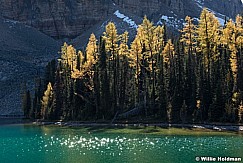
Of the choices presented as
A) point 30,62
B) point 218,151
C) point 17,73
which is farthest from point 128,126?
point 30,62

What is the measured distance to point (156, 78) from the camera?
2928 inches

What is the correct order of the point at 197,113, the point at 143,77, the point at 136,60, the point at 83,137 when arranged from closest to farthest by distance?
the point at 83,137, the point at 197,113, the point at 136,60, the point at 143,77

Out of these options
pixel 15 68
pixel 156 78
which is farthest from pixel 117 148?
pixel 15 68

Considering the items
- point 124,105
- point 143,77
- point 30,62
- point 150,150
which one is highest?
point 30,62

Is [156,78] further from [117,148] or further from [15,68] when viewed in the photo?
[15,68]

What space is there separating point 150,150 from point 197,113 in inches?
980

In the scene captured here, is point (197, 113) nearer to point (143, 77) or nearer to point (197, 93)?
point (197, 93)

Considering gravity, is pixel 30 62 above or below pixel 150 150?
above

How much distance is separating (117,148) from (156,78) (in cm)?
3293

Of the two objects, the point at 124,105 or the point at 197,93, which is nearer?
the point at 197,93

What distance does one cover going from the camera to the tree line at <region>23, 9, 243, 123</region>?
6481cm

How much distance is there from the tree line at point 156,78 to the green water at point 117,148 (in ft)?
46.4

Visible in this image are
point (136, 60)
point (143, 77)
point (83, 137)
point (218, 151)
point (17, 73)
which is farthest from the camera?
point (17, 73)

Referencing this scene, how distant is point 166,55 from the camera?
74.2m
